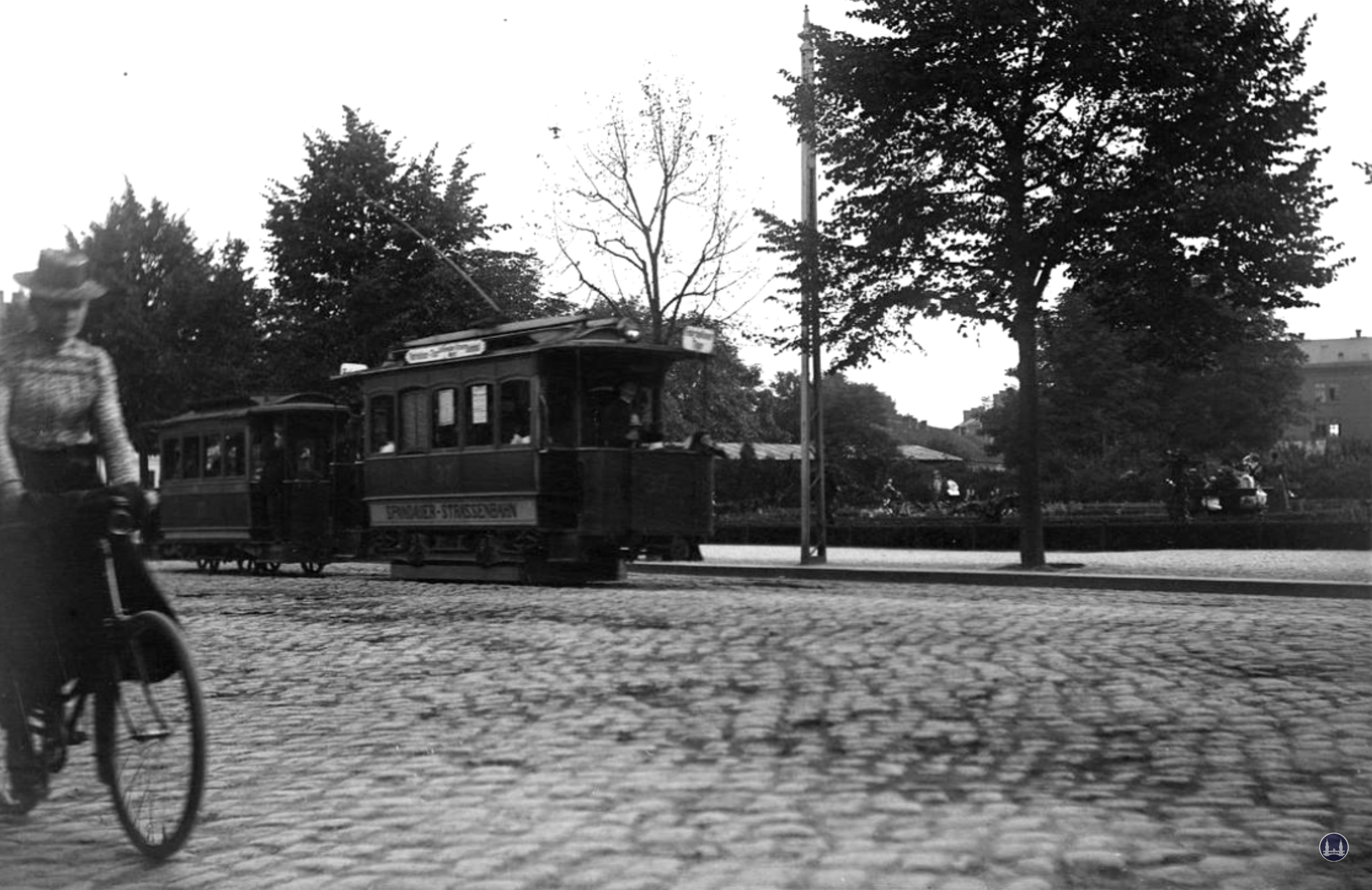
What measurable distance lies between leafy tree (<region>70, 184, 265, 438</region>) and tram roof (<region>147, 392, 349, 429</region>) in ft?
63.1

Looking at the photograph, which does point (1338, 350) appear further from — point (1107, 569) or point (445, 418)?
point (445, 418)

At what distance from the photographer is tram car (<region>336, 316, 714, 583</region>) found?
64.2ft

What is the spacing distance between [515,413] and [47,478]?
48.5ft

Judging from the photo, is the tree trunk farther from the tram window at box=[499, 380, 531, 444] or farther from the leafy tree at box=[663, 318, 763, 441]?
the leafy tree at box=[663, 318, 763, 441]

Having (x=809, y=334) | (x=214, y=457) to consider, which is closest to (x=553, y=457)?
(x=809, y=334)

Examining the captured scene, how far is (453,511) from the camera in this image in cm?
2119

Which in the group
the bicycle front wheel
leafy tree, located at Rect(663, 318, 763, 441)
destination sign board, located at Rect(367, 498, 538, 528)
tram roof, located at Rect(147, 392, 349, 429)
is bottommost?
the bicycle front wheel

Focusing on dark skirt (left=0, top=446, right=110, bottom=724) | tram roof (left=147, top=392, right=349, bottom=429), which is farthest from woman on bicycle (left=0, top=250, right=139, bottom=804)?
tram roof (left=147, top=392, right=349, bottom=429)

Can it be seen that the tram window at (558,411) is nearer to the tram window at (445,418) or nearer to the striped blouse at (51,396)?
the tram window at (445,418)

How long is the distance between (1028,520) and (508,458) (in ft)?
29.3

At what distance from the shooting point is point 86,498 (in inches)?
196

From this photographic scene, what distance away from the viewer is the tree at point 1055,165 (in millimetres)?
22453

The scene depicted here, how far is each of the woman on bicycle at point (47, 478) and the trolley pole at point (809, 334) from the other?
2048cm

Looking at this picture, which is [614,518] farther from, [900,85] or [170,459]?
[170,459]
